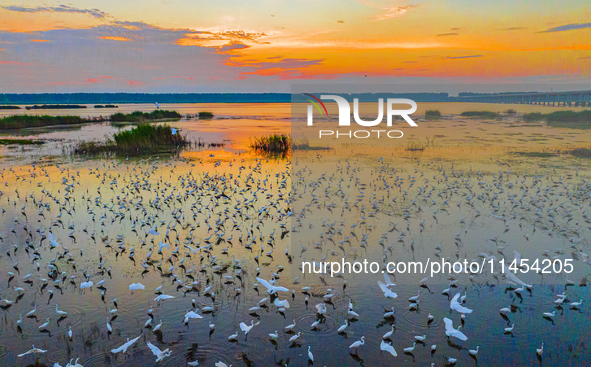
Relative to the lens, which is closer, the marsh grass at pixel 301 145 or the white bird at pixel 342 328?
the white bird at pixel 342 328

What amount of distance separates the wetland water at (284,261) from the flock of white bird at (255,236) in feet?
0.20

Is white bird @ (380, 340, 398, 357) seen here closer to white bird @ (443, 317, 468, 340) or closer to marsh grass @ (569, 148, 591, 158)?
white bird @ (443, 317, 468, 340)

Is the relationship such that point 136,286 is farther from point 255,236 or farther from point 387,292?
point 387,292

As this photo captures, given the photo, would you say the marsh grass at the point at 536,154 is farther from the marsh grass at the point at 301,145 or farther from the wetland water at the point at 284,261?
the marsh grass at the point at 301,145

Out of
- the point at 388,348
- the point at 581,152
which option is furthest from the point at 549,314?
the point at 581,152

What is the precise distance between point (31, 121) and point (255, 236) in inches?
1844

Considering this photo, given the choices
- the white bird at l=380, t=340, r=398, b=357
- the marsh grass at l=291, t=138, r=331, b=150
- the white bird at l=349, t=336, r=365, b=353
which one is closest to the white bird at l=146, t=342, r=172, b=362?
the white bird at l=349, t=336, r=365, b=353

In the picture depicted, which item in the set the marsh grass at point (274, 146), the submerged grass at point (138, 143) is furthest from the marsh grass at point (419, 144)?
the submerged grass at point (138, 143)

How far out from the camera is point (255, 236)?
11.8 m

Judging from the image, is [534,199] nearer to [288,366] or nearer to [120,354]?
[288,366]

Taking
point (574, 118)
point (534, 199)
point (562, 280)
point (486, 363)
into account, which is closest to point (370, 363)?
point (486, 363)

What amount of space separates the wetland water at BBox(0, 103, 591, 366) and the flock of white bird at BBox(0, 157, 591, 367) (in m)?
0.06

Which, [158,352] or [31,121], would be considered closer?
[158,352]

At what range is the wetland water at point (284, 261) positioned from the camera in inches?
282
